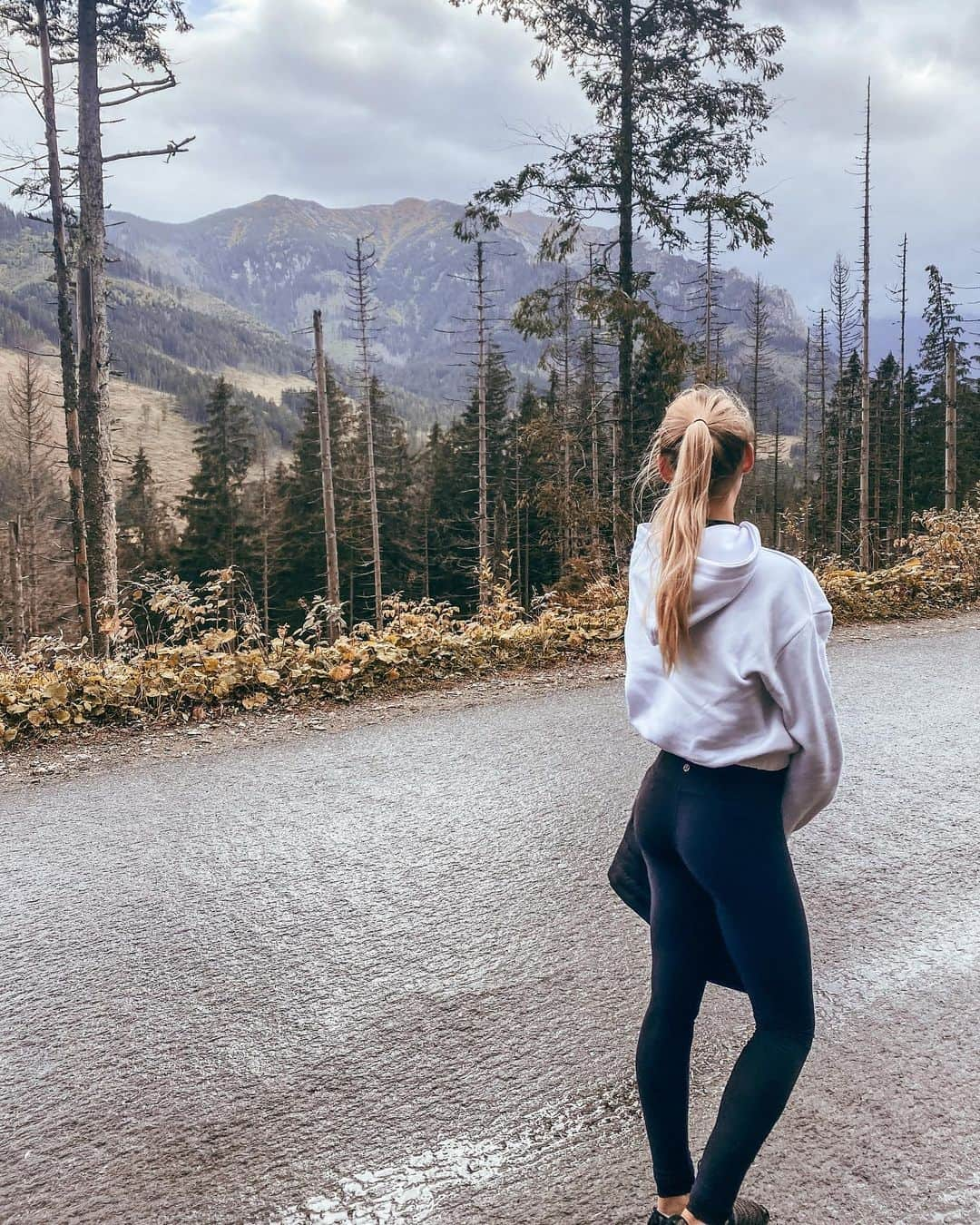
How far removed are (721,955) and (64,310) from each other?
17.8 meters

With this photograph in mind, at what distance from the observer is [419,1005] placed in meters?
3.01

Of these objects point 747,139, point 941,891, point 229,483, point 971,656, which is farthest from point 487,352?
point 941,891

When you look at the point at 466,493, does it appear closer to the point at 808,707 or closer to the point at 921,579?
the point at 921,579

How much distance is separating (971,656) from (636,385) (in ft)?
29.7

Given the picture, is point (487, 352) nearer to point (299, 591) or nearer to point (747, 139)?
point (299, 591)

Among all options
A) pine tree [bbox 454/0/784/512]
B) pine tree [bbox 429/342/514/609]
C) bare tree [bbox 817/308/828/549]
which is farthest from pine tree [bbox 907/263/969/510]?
pine tree [bbox 454/0/784/512]

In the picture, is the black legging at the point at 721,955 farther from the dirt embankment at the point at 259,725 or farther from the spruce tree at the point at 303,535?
the spruce tree at the point at 303,535

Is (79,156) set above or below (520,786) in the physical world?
above

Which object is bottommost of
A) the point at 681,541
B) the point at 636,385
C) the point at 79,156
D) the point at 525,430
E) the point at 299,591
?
the point at 299,591

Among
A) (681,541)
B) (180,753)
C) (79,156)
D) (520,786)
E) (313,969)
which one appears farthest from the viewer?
(79,156)

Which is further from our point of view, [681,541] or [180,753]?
[180,753]

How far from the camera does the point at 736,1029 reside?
9.29 ft

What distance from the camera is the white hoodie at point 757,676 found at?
1.84 meters

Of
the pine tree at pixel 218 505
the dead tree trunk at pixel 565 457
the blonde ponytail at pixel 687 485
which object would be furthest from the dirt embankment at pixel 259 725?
the pine tree at pixel 218 505
